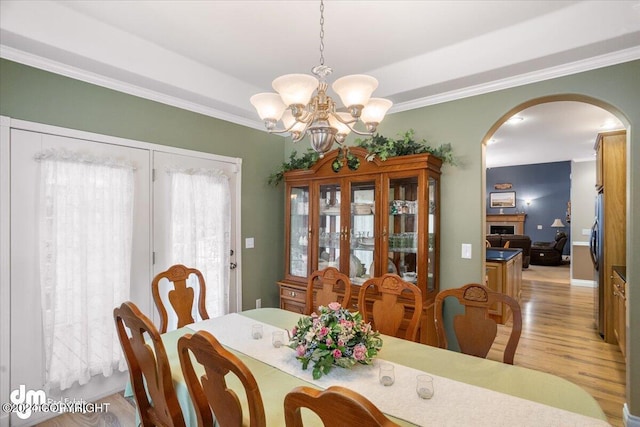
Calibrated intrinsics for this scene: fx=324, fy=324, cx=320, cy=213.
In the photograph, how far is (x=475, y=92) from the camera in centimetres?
279

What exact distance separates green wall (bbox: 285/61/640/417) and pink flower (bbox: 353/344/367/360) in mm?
1720

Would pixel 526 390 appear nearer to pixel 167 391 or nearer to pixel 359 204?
pixel 167 391

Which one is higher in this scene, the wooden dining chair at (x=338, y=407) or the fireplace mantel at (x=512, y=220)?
the fireplace mantel at (x=512, y=220)

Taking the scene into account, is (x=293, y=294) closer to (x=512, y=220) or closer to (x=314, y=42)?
(x=314, y=42)

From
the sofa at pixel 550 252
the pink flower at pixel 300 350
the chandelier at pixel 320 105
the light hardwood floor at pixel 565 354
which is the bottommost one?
the light hardwood floor at pixel 565 354

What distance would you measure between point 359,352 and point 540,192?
1058 cm

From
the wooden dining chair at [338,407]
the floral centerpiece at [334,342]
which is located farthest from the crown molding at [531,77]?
the wooden dining chair at [338,407]

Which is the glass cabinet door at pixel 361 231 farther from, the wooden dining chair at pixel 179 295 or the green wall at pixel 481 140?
the wooden dining chair at pixel 179 295

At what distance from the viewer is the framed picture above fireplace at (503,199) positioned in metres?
10.2

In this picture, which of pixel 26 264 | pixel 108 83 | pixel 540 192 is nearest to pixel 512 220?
pixel 540 192

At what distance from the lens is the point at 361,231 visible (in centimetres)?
310

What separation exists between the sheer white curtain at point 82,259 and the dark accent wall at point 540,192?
10.7 meters

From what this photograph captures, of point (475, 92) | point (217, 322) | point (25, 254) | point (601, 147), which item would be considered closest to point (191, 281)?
point (217, 322)

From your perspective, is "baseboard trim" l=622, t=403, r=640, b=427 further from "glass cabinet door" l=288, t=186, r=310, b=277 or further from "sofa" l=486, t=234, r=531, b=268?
"sofa" l=486, t=234, r=531, b=268
